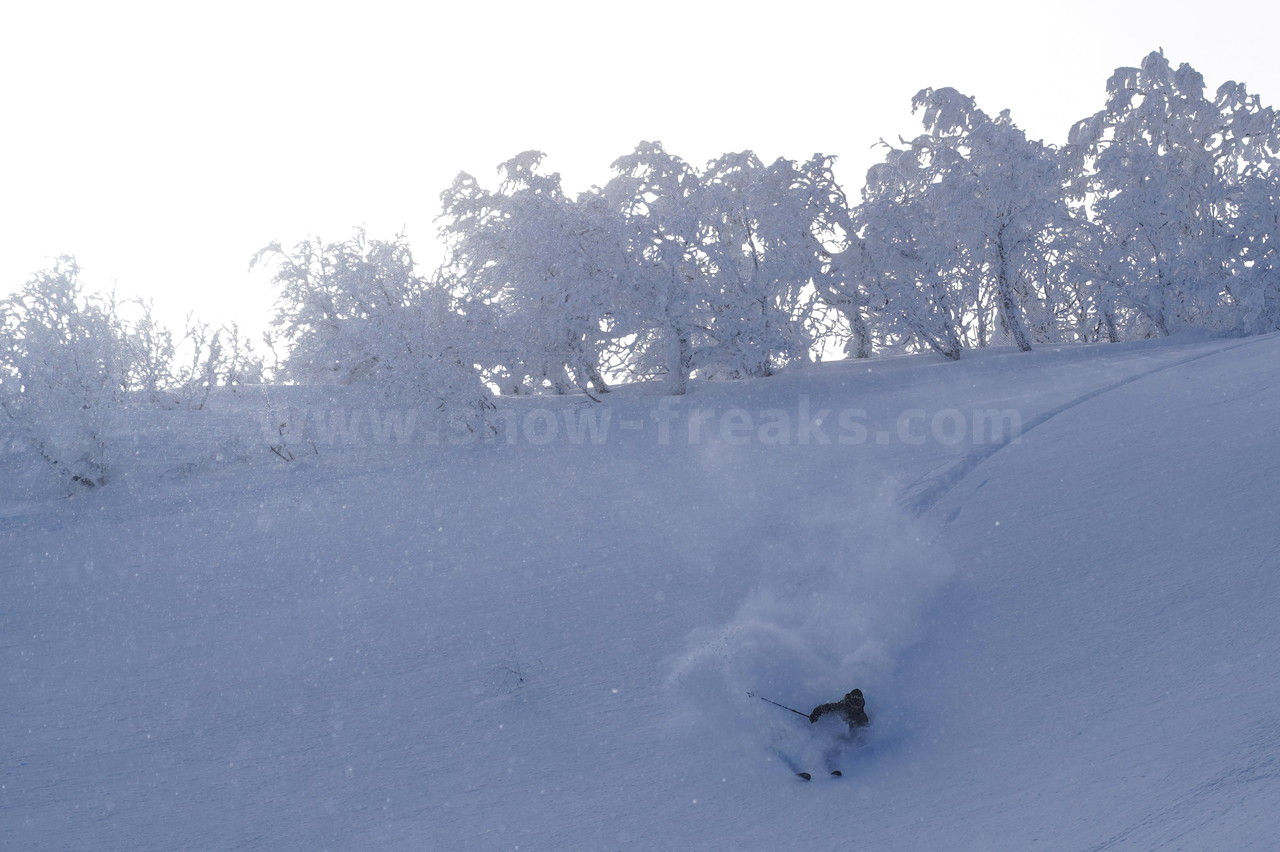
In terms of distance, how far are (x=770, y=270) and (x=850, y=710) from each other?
11.3 meters

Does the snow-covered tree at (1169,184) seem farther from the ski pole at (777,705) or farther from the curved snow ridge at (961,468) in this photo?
the ski pole at (777,705)

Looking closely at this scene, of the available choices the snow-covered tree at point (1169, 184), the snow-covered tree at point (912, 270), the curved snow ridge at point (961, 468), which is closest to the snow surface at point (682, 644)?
the curved snow ridge at point (961, 468)

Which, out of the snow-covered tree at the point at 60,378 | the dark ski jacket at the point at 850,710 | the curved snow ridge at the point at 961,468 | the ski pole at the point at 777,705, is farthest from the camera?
the snow-covered tree at the point at 60,378

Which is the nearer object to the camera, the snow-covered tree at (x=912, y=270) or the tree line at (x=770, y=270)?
the tree line at (x=770, y=270)

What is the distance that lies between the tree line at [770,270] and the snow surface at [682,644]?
2.87 m

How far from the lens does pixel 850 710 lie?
593 cm

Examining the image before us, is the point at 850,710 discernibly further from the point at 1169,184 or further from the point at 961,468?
the point at 1169,184

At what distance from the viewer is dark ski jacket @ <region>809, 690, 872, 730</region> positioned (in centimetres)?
591

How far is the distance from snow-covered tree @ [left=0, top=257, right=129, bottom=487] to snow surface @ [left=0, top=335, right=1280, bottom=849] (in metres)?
0.62

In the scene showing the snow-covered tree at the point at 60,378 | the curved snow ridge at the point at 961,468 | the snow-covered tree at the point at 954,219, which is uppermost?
the snow-covered tree at the point at 954,219

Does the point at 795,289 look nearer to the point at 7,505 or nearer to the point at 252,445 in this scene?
the point at 252,445

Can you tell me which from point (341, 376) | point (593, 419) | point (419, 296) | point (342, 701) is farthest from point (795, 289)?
point (342, 701)

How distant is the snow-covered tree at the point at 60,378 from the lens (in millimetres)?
11617

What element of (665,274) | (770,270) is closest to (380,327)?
(665,274)
